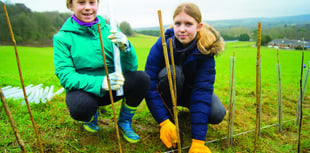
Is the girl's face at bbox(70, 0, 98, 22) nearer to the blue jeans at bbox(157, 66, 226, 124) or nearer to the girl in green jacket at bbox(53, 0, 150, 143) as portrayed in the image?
the girl in green jacket at bbox(53, 0, 150, 143)

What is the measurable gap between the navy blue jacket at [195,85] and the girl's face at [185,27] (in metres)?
0.14

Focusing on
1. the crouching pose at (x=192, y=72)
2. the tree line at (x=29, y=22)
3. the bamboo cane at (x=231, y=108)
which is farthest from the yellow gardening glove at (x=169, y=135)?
the tree line at (x=29, y=22)

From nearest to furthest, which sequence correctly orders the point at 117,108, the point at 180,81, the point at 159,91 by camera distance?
the point at 180,81 < the point at 159,91 < the point at 117,108

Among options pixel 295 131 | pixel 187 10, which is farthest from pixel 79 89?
pixel 295 131

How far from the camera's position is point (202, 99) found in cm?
167

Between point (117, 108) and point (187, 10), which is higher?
point (187, 10)

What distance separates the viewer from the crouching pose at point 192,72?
1.61m

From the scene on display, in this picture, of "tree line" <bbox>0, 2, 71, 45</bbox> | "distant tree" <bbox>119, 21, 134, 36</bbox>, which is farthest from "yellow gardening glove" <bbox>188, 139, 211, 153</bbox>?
"tree line" <bbox>0, 2, 71, 45</bbox>

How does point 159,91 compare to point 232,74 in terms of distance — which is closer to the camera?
point 232,74

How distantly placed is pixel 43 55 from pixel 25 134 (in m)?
6.54

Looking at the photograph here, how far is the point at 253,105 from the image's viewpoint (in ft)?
9.27

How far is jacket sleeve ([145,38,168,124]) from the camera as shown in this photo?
1729 mm

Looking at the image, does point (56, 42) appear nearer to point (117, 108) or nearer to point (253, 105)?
point (117, 108)

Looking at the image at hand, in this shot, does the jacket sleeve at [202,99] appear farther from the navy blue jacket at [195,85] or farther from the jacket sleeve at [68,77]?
the jacket sleeve at [68,77]
